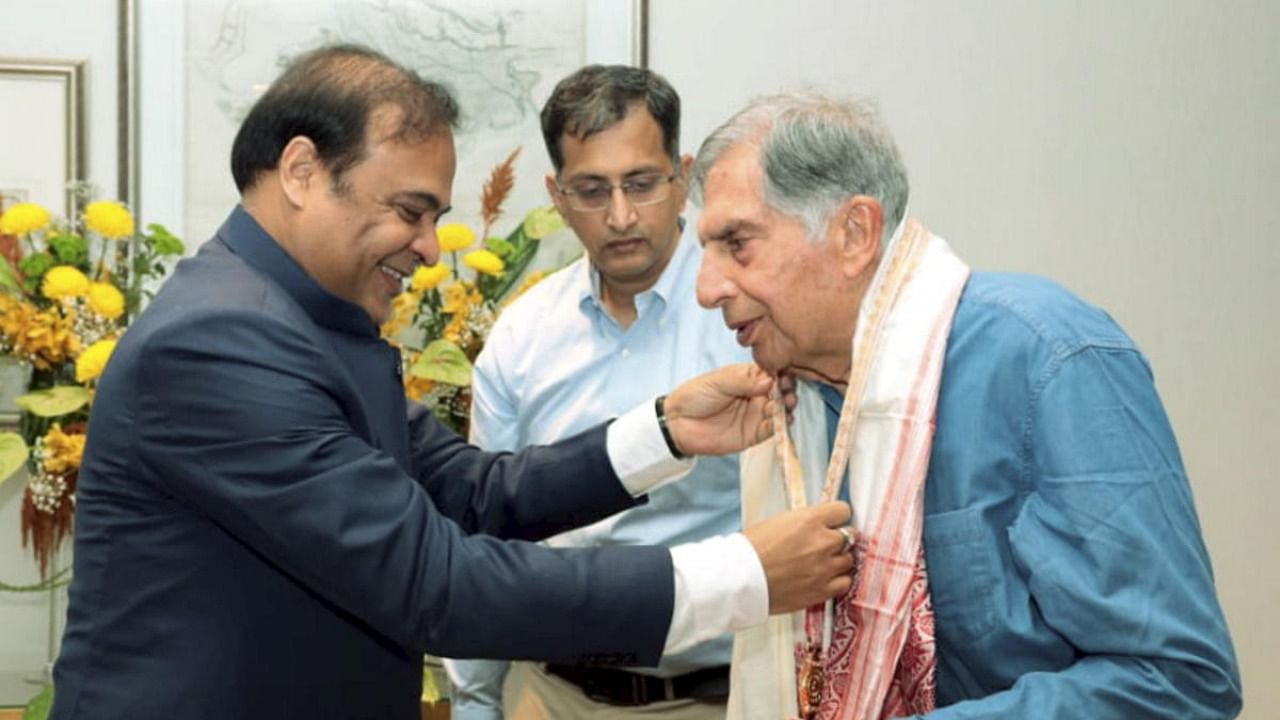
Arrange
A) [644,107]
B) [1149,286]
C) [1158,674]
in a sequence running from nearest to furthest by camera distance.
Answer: [1158,674]
[644,107]
[1149,286]

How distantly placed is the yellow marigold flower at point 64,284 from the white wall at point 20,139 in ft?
1.37

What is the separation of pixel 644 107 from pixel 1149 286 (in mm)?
1618

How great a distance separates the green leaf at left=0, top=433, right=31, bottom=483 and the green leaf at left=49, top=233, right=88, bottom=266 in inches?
13.5

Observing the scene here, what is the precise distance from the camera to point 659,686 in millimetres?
2484

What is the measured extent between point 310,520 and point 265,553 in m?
0.08

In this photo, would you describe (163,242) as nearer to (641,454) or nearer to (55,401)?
(55,401)

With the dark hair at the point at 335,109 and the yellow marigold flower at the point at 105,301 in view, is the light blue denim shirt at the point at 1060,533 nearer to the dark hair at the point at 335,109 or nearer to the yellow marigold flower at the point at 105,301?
the dark hair at the point at 335,109

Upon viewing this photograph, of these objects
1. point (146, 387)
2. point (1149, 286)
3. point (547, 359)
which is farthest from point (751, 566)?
point (1149, 286)

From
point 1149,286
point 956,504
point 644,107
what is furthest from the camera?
point 1149,286

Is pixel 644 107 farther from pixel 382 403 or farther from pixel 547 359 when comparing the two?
pixel 382 403

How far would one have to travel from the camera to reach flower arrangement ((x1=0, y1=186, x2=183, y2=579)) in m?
2.76

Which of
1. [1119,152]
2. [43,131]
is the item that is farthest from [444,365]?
[1119,152]

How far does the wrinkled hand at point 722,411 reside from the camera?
200cm

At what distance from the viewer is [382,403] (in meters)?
1.85
